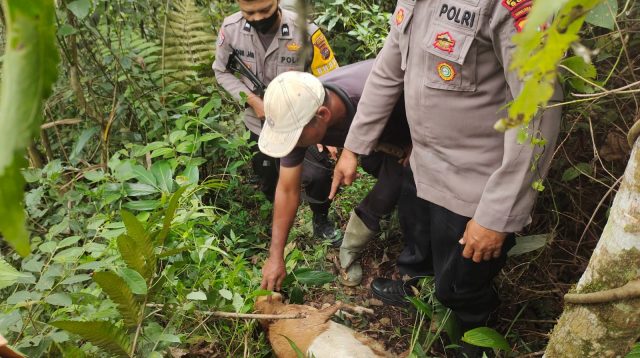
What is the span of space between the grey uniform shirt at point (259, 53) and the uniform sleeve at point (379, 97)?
101 centimetres

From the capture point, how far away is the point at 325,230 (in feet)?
10.7

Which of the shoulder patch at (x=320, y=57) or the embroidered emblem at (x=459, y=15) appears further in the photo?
the shoulder patch at (x=320, y=57)

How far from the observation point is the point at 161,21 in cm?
408

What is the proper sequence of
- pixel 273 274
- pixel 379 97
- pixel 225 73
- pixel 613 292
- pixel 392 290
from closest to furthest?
pixel 613 292, pixel 379 97, pixel 273 274, pixel 392 290, pixel 225 73

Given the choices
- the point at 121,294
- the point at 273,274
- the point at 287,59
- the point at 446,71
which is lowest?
Answer: the point at 273,274

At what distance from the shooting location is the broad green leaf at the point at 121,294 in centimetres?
151

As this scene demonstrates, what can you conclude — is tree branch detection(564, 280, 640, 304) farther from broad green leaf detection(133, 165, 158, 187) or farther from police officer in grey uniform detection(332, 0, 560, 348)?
broad green leaf detection(133, 165, 158, 187)

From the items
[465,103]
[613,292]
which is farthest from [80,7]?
[613,292]

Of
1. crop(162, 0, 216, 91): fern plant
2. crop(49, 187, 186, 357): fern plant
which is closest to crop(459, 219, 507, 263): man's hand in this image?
crop(49, 187, 186, 357): fern plant

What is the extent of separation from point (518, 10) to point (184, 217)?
160cm

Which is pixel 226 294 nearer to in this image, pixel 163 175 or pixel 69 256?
pixel 69 256

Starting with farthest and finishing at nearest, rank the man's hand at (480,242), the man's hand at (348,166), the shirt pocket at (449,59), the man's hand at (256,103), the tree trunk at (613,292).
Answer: the man's hand at (256,103) → the man's hand at (348,166) → the man's hand at (480,242) → the shirt pocket at (449,59) → the tree trunk at (613,292)

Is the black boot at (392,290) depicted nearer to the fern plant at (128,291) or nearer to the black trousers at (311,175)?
the black trousers at (311,175)

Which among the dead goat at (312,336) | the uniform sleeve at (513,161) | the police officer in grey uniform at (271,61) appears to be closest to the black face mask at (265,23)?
the police officer in grey uniform at (271,61)
